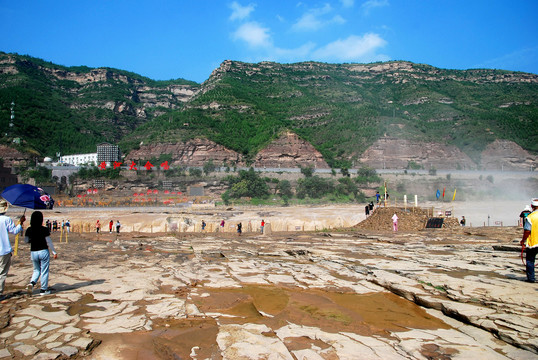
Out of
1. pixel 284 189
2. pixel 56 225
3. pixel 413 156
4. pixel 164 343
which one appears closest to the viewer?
pixel 164 343

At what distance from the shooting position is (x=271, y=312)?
520 centimetres

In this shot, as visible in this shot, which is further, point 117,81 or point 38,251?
point 117,81

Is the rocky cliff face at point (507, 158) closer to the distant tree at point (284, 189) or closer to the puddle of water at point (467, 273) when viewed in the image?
the distant tree at point (284, 189)

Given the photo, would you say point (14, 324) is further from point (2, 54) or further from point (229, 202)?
point (2, 54)

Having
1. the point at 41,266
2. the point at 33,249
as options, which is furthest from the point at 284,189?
the point at 33,249

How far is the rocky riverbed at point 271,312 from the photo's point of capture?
381 centimetres

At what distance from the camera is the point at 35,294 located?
561cm

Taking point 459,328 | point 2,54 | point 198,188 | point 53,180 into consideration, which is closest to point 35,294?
point 459,328

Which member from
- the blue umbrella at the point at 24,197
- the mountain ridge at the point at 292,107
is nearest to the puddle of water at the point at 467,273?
the blue umbrella at the point at 24,197

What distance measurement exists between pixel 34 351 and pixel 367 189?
64194mm

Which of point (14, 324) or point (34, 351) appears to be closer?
point (34, 351)

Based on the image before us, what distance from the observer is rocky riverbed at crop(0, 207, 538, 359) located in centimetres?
381

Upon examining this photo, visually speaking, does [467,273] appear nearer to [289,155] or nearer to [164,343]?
[164,343]

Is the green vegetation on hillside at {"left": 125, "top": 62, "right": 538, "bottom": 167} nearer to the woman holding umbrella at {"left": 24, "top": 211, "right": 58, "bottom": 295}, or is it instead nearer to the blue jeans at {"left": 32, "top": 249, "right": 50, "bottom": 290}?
the woman holding umbrella at {"left": 24, "top": 211, "right": 58, "bottom": 295}
